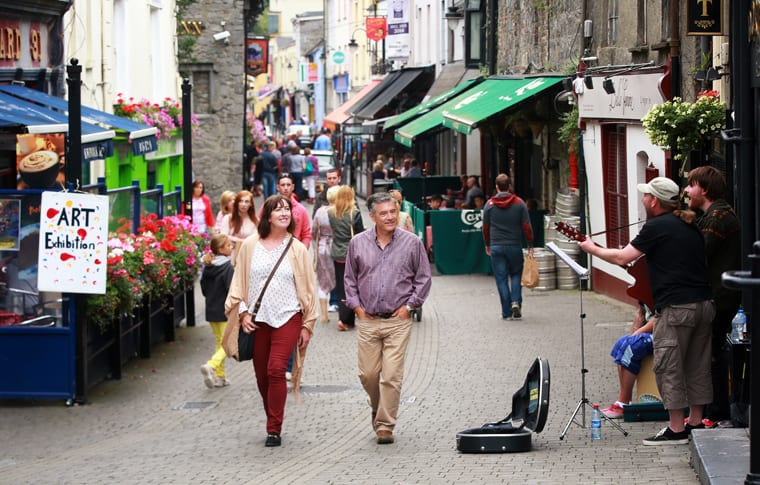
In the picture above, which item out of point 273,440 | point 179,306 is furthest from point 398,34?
point 273,440

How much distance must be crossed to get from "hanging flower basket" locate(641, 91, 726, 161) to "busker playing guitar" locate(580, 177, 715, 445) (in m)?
3.70

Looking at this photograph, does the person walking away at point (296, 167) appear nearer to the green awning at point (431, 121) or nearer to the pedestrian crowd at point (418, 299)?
the green awning at point (431, 121)

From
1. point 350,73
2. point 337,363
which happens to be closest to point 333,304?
point 337,363

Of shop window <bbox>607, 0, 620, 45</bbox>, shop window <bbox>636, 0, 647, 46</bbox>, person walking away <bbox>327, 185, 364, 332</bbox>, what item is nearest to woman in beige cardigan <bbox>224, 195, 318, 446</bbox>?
person walking away <bbox>327, 185, 364, 332</bbox>

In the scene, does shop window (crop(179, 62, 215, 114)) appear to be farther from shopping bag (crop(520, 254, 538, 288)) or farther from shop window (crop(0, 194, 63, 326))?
shop window (crop(0, 194, 63, 326))

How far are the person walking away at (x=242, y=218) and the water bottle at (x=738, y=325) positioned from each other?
614 cm

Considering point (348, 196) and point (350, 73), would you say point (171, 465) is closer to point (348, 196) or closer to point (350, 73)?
point (348, 196)

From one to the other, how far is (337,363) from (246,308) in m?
4.14

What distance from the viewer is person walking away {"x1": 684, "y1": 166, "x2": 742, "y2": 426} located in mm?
8656

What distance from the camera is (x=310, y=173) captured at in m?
38.5

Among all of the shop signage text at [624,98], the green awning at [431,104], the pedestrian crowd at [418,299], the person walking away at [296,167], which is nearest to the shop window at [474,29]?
the green awning at [431,104]

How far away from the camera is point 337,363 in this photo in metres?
13.5

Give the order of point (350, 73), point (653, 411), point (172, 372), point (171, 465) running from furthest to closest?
point (350, 73) → point (172, 372) → point (653, 411) → point (171, 465)

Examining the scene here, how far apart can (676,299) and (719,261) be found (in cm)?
56
